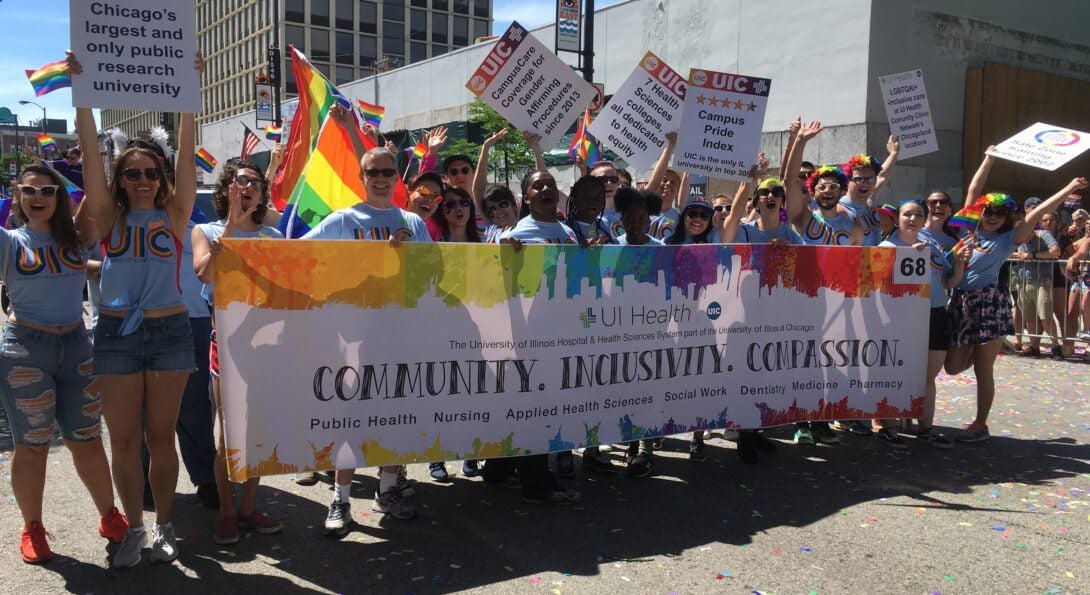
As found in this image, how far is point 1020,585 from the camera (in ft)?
12.6

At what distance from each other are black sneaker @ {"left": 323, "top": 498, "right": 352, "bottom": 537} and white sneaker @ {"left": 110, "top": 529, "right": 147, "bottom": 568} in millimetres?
874

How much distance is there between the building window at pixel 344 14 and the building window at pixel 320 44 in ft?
5.90

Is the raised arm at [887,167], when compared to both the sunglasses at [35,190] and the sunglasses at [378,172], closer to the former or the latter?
the sunglasses at [378,172]

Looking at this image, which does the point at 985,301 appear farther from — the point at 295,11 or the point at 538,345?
the point at 295,11

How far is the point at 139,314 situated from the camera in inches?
151

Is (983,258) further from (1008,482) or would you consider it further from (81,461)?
(81,461)

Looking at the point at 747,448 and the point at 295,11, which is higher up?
the point at 295,11

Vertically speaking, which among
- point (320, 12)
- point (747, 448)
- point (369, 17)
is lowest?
point (747, 448)

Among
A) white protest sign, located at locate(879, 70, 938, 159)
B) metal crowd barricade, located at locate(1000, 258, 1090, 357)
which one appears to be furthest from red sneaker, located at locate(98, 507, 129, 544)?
metal crowd barricade, located at locate(1000, 258, 1090, 357)

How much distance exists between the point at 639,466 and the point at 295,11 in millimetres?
84673

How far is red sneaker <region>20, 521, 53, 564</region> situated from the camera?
3939mm

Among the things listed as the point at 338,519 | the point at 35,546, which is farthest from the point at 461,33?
the point at 35,546

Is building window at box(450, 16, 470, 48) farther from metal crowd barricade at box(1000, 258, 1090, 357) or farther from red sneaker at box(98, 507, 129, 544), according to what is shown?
red sneaker at box(98, 507, 129, 544)

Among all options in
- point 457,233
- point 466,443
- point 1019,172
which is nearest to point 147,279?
point 466,443
